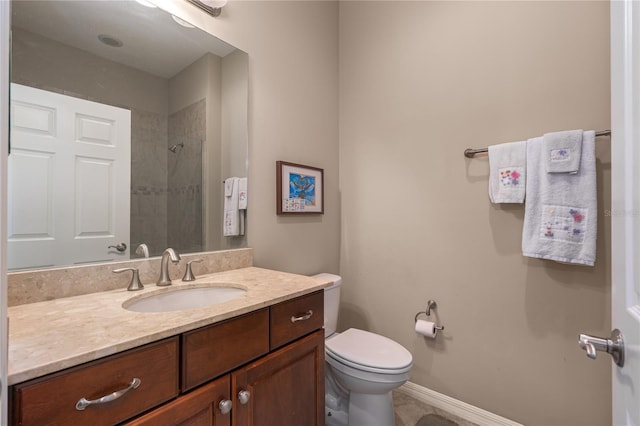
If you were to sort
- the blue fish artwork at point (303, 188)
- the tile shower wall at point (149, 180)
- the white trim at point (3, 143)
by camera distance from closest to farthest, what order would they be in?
the white trim at point (3, 143)
the tile shower wall at point (149, 180)
the blue fish artwork at point (303, 188)

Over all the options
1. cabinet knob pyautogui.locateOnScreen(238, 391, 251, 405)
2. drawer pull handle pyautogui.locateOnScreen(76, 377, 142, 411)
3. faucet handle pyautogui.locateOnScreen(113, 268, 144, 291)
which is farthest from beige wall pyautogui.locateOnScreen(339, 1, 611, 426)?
drawer pull handle pyautogui.locateOnScreen(76, 377, 142, 411)

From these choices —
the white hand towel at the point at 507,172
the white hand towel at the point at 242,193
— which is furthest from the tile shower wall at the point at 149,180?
the white hand towel at the point at 507,172

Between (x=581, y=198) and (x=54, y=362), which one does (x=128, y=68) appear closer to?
(x=54, y=362)

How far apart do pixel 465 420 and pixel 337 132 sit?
6.47 ft

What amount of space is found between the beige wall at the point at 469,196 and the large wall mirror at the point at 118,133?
3.07ft

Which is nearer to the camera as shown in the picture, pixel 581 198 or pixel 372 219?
pixel 581 198

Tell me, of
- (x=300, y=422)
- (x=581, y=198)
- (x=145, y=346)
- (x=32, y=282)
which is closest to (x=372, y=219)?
(x=581, y=198)

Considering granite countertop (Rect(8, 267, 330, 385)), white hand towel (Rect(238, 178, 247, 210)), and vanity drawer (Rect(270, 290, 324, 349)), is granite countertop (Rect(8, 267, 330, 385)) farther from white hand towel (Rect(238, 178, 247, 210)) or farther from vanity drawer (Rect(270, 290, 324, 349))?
white hand towel (Rect(238, 178, 247, 210))

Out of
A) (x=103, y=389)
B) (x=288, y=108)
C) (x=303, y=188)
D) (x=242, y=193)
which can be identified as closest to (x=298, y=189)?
(x=303, y=188)

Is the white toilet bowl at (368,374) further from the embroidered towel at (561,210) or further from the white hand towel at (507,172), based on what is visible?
the white hand towel at (507,172)

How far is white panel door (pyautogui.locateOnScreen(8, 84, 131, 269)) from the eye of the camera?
0.89m

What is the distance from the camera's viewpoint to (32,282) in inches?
34.7

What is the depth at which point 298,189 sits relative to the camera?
176 cm

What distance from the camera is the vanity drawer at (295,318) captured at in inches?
37.8
